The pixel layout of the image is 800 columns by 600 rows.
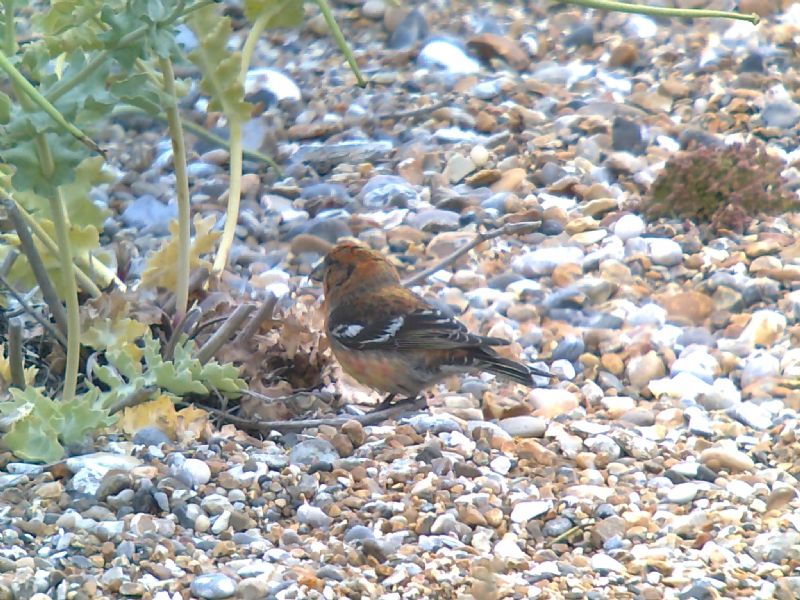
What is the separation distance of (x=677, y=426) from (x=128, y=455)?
72.1 inches

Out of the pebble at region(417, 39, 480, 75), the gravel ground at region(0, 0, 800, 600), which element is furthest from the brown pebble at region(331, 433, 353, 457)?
the pebble at region(417, 39, 480, 75)

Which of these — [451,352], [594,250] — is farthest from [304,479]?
[594,250]

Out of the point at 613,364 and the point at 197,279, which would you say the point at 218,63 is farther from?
the point at 613,364

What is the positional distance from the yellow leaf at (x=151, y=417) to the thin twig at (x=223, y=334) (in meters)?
0.24

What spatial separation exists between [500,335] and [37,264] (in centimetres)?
196

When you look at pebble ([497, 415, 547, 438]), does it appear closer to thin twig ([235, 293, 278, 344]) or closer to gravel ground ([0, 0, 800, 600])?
gravel ground ([0, 0, 800, 600])

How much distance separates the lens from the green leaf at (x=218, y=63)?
4699mm

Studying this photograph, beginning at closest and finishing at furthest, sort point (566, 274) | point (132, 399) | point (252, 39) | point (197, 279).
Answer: point (132, 399) < point (197, 279) < point (252, 39) < point (566, 274)

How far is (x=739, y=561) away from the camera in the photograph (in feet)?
11.6

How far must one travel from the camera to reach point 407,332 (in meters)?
4.89

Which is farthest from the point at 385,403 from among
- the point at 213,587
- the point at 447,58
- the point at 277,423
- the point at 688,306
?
the point at 447,58

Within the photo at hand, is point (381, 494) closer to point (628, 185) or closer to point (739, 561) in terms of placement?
→ point (739, 561)

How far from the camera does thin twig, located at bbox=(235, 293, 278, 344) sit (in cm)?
432

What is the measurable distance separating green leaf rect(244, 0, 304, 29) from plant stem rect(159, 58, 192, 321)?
2.08ft
